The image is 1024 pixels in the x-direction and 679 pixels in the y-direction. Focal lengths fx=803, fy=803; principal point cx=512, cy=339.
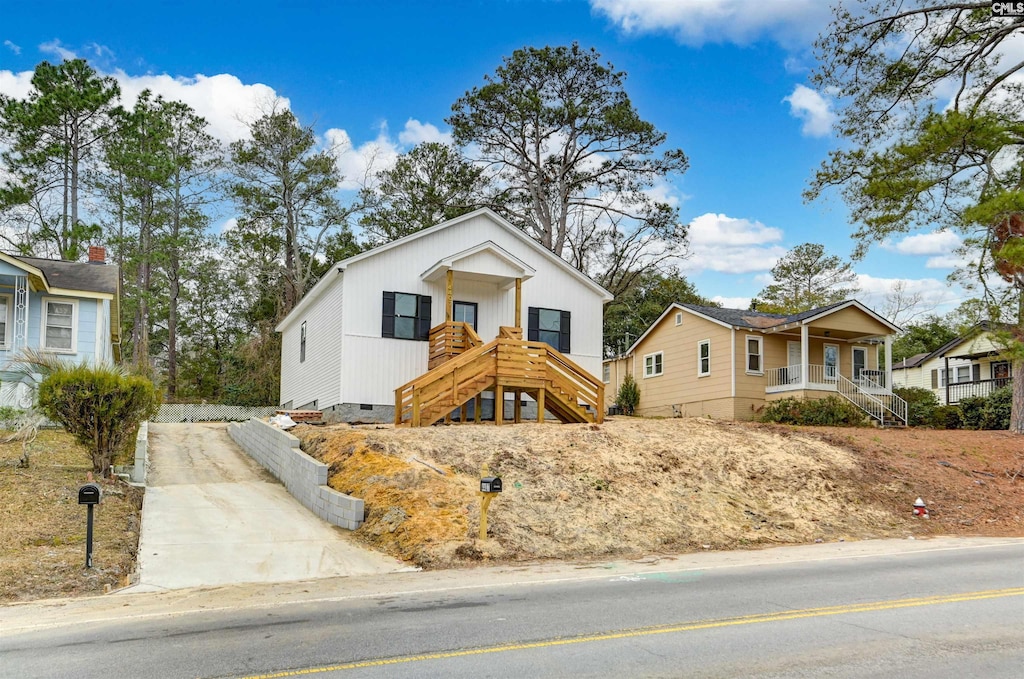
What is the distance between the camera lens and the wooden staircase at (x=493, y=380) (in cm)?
1784

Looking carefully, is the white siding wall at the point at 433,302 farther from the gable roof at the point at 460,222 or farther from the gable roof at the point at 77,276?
the gable roof at the point at 77,276

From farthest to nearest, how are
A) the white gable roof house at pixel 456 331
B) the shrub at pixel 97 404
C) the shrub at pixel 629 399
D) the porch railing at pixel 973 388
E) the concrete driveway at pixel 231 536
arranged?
the porch railing at pixel 973 388 → the shrub at pixel 629 399 → the white gable roof house at pixel 456 331 → the shrub at pixel 97 404 → the concrete driveway at pixel 231 536

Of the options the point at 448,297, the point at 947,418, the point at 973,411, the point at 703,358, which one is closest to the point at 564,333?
the point at 448,297

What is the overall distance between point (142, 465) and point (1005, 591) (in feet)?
46.1

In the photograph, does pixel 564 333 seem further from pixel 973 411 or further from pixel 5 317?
pixel 973 411

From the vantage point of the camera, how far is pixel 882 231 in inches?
971

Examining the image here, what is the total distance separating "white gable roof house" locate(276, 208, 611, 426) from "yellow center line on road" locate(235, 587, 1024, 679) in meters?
11.1

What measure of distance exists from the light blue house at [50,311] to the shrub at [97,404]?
7723mm

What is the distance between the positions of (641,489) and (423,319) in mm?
9657

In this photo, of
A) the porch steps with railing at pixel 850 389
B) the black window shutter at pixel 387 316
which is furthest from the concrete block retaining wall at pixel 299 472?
the porch steps with railing at pixel 850 389

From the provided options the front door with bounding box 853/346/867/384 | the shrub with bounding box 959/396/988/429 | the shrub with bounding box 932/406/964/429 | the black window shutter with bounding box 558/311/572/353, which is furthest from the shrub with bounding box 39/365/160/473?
the shrub with bounding box 959/396/988/429

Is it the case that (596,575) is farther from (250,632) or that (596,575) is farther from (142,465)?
(142,465)

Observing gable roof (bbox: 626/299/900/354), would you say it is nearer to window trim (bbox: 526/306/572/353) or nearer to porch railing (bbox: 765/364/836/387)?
porch railing (bbox: 765/364/836/387)

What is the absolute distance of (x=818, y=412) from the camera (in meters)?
25.0
